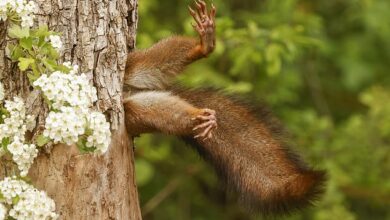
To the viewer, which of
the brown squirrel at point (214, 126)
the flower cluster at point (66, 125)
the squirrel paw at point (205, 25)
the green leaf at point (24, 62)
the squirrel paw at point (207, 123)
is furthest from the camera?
the squirrel paw at point (205, 25)

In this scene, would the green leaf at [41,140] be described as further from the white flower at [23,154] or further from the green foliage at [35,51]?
the green foliage at [35,51]

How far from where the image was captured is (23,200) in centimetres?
365

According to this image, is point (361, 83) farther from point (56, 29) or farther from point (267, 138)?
point (56, 29)

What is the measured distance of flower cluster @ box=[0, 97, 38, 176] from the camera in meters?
3.67

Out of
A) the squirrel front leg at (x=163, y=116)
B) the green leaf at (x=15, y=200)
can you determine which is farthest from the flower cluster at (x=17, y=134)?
the squirrel front leg at (x=163, y=116)

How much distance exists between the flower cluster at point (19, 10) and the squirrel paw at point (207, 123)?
85cm

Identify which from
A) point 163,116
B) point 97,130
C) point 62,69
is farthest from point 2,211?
point 163,116

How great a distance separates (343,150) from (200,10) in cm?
386

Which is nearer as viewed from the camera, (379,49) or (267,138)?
(267,138)

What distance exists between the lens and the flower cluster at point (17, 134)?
3666 millimetres

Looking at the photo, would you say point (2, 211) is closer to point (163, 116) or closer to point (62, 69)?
point (62, 69)

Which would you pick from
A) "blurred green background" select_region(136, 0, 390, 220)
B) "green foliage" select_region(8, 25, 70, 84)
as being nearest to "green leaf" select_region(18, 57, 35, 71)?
"green foliage" select_region(8, 25, 70, 84)

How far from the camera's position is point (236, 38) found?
6.64 meters

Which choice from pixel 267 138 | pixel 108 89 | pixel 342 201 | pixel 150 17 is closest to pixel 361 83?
pixel 342 201
